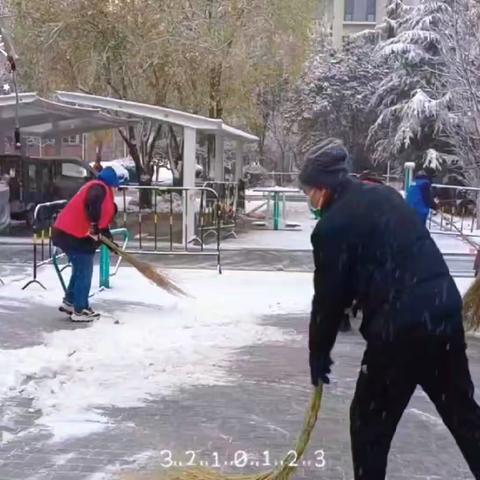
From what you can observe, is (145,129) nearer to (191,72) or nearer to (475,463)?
(191,72)

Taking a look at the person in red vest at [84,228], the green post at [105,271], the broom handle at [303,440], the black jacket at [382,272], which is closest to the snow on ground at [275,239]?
the green post at [105,271]

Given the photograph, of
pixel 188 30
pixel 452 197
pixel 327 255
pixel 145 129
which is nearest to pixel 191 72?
pixel 188 30

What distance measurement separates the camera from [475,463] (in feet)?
11.3

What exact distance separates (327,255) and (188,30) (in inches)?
653

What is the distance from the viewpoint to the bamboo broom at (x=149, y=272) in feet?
25.4

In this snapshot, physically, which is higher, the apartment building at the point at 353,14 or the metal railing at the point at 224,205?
the apartment building at the point at 353,14

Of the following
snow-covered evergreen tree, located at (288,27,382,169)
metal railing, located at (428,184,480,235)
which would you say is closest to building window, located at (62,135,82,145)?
snow-covered evergreen tree, located at (288,27,382,169)

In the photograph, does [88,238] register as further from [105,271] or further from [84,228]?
[105,271]

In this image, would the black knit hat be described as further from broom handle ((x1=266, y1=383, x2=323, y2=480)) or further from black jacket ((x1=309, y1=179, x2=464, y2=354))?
broom handle ((x1=266, y1=383, x2=323, y2=480))

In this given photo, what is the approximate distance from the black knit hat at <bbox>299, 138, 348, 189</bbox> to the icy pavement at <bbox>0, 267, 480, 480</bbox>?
1674mm

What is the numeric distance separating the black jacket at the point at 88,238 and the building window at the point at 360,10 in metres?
50.5

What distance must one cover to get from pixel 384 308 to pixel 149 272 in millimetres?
5242

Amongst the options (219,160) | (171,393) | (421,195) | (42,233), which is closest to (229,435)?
(171,393)

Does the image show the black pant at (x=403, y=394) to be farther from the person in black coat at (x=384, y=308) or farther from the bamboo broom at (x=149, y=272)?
the bamboo broom at (x=149, y=272)
